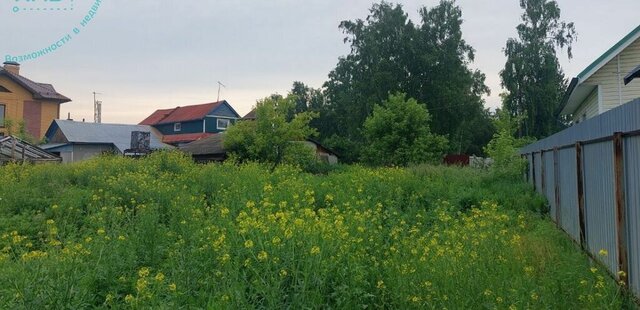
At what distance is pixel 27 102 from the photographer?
3897 cm

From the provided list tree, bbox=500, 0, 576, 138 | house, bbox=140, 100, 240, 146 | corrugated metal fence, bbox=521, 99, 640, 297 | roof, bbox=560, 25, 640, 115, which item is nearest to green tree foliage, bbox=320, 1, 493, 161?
tree, bbox=500, 0, 576, 138

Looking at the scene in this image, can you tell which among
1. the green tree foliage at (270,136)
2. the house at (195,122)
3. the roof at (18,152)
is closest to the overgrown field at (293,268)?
the green tree foliage at (270,136)

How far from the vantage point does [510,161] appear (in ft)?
45.5

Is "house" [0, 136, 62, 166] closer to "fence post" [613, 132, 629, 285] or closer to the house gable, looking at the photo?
"fence post" [613, 132, 629, 285]

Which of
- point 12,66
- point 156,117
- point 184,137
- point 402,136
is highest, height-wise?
point 12,66

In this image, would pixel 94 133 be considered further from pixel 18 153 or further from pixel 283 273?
pixel 283 273

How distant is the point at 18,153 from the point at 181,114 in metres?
26.7

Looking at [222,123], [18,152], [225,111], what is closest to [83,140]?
[222,123]

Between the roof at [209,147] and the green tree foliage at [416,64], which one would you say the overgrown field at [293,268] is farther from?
the green tree foliage at [416,64]

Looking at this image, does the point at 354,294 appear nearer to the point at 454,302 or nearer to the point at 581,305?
the point at 454,302

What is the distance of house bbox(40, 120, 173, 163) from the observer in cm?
3562

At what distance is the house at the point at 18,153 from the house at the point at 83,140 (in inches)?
547

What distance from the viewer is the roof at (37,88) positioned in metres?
36.9

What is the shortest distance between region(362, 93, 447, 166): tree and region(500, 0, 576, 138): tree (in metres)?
9.17
